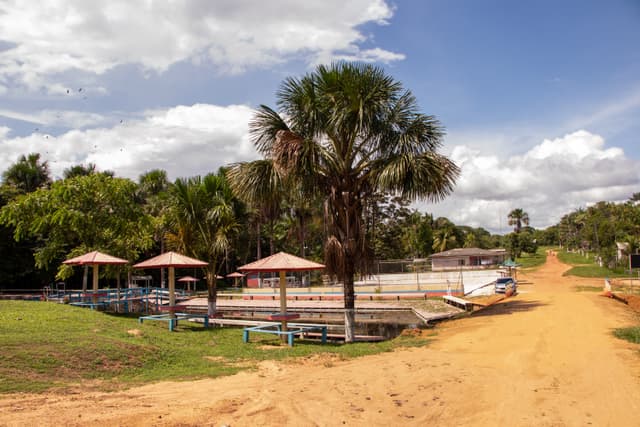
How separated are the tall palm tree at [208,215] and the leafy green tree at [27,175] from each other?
22.5 m

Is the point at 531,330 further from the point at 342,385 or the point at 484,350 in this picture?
the point at 342,385

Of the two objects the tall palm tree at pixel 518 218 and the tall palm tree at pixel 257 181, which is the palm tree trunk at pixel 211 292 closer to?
the tall palm tree at pixel 257 181

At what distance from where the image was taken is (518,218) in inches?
4358

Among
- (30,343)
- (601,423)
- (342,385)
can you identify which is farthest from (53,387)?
(601,423)

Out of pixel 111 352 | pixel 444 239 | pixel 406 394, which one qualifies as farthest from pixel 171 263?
pixel 444 239

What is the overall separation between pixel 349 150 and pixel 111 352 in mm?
9365

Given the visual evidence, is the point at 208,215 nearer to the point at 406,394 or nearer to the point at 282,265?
the point at 282,265

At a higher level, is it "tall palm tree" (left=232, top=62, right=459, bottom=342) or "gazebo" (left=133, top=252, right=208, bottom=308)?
"tall palm tree" (left=232, top=62, right=459, bottom=342)

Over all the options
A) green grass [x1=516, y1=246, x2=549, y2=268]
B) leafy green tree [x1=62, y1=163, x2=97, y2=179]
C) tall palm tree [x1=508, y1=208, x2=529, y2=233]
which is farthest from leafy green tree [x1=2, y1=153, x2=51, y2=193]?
tall palm tree [x1=508, y1=208, x2=529, y2=233]

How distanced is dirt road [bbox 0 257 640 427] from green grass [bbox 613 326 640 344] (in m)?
0.36

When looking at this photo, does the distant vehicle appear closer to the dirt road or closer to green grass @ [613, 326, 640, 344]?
green grass @ [613, 326, 640, 344]

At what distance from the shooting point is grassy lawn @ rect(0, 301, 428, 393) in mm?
8648

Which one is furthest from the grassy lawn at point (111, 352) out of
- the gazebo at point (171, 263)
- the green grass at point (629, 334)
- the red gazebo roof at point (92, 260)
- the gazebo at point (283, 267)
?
the green grass at point (629, 334)

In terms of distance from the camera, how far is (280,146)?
14922 mm
